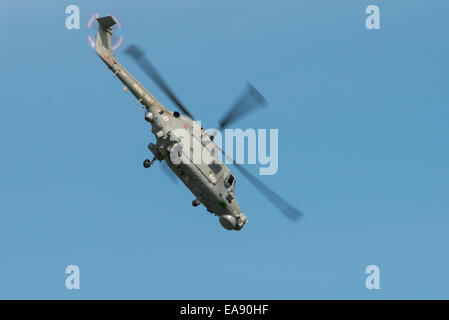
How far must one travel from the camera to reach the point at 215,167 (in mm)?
68250

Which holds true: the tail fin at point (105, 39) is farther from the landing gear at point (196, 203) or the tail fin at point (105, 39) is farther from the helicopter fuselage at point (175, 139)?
the landing gear at point (196, 203)

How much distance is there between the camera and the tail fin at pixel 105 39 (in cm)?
6706

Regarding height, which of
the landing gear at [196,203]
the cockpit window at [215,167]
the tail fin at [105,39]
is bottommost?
the landing gear at [196,203]

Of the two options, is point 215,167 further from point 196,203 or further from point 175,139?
point 175,139

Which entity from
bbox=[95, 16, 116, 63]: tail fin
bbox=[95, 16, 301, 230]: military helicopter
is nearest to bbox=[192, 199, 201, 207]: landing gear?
bbox=[95, 16, 301, 230]: military helicopter

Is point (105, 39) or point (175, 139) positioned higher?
point (105, 39)

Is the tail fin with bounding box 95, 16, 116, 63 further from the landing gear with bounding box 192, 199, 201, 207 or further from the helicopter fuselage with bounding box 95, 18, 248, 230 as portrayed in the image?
the landing gear with bounding box 192, 199, 201, 207

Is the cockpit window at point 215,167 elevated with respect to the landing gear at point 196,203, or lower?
elevated

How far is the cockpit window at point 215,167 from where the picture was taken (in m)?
68.0

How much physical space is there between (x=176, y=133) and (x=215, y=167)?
4381mm

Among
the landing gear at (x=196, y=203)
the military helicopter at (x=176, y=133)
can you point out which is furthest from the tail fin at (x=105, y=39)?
the landing gear at (x=196, y=203)

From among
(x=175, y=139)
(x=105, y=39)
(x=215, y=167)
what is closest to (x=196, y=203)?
(x=215, y=167)

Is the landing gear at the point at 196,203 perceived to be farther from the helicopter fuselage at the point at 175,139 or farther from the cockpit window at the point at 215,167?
the cockpit window at the point at 215,167

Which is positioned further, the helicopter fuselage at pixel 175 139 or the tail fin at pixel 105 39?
the tail fin at pixel 105 39
